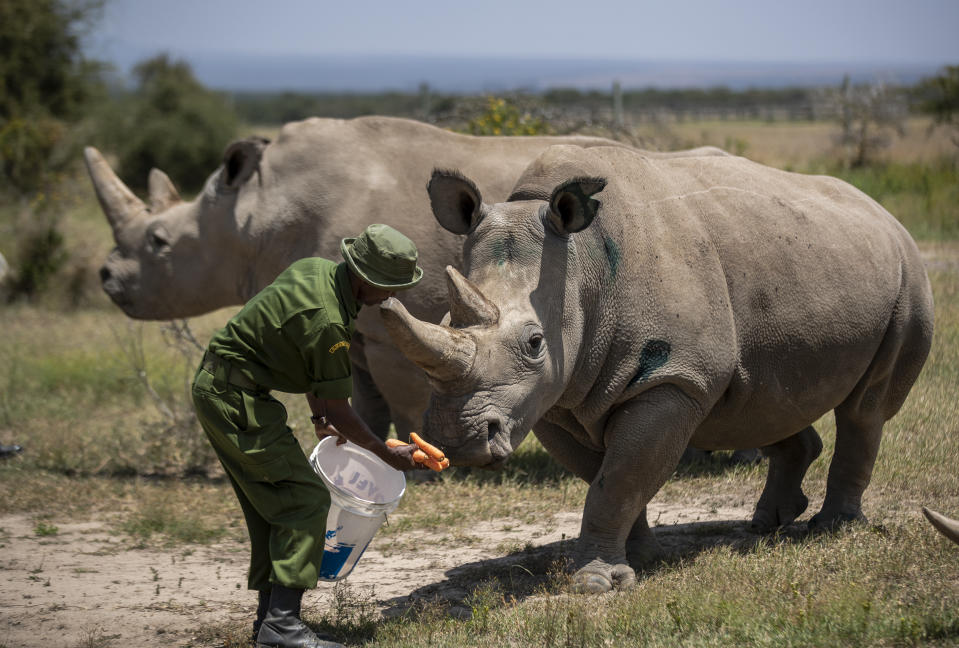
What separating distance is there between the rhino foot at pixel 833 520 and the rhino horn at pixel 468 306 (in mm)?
2339

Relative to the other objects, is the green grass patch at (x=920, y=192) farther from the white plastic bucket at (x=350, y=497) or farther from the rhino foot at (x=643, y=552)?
the white plastic bucket at (x=350, y=497)

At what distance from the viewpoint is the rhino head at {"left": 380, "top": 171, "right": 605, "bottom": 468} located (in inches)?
174

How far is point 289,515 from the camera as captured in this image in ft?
14.4

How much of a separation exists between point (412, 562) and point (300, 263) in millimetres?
2151

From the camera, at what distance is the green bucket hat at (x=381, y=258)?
4.29m

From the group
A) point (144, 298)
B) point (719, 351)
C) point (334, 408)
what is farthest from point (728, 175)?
point (144, 298)

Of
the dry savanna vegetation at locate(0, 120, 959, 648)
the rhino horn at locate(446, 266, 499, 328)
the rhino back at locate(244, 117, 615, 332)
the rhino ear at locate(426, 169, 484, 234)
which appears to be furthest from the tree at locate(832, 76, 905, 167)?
the rhino horn at locate(446, 266, 499, 328)

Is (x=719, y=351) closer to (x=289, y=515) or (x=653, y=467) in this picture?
(x=653, y=467)

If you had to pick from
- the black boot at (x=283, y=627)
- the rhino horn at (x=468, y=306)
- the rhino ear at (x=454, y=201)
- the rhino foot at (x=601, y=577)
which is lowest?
the rhino foot at (x=601, y=577)

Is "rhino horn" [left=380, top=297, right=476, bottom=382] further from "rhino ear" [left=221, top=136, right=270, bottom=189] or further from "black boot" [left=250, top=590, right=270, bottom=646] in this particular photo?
"rhino ear" [left=221, top=136, right=270, bottom=189]

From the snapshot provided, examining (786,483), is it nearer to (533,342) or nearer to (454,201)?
(533,342)

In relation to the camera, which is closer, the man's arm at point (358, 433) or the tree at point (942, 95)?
the man's arm at point (358, 433)

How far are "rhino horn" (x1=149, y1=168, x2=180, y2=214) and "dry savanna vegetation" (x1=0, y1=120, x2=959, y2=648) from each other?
1.07 m

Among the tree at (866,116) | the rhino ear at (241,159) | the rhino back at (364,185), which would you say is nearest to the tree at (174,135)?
the tree at (866,116)
